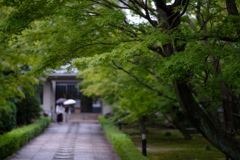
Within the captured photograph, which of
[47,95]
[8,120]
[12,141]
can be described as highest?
[47,95]

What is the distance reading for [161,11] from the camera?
8406mm

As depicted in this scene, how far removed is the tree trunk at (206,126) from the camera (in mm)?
7738

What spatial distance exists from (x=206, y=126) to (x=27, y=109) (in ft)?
50.1

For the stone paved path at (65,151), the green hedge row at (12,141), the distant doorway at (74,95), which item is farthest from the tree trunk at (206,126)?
the distant doorway at (74,95)

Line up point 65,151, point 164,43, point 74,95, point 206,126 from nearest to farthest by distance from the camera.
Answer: point 164,43 → point 206,126 → point 65,151 → point 74,95

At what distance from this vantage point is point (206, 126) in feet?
25.7

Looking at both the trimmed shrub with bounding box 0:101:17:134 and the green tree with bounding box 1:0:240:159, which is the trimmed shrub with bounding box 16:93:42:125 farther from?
the green tree with bounding box 1:0:240:159

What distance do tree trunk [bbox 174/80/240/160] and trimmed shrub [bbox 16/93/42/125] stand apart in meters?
14.7

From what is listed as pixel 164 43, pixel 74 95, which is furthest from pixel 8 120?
pixel 74 95

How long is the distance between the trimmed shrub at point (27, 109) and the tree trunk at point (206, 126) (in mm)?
14677

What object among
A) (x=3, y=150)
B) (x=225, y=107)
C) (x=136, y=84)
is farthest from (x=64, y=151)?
(x=225, y=107)

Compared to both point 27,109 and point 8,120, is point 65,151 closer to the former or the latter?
point 8,120

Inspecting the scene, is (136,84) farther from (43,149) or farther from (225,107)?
(43,149)

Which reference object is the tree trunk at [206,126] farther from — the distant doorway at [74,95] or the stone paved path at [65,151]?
the distant doorway at [74,95]
